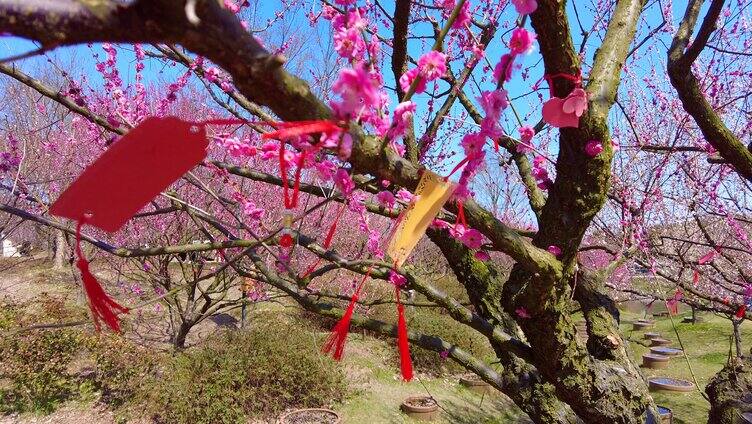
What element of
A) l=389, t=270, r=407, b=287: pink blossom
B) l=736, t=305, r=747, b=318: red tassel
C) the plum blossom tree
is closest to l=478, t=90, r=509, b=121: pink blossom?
the plum blossom tree

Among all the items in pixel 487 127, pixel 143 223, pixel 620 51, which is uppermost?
pixel 620 51

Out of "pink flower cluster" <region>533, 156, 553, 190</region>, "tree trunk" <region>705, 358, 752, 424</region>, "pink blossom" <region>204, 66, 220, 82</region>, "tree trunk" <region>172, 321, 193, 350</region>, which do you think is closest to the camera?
"pink flower cluster" <region>533, 156, 553, 190</region>

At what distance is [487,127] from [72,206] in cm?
91

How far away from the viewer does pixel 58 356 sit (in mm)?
6164

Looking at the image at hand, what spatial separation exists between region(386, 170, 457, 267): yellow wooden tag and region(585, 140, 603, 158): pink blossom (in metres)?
0.67

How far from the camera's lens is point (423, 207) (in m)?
1.12

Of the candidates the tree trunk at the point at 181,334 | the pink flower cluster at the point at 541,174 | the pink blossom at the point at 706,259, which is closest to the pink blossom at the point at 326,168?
the pink flower cluster at the point at 541,174

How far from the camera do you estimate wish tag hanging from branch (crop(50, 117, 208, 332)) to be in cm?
94

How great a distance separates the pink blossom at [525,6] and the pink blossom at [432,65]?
25cm

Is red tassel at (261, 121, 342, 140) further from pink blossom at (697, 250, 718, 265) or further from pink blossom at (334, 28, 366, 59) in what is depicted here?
pink blossom at (697, 250, 718, 265)

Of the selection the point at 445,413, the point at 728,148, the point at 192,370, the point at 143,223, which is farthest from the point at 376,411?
the point at 728,148

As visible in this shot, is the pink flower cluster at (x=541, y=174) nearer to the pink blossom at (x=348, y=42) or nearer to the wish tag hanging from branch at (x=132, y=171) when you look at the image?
the pink blossom at (x=348, y=42)

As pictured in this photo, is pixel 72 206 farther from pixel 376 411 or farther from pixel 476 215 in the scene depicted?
pixel 376 411

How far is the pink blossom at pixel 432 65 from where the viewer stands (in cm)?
Answer: 101
